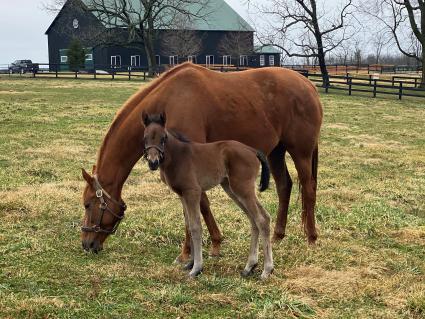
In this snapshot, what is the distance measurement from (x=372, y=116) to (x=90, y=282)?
17974mm

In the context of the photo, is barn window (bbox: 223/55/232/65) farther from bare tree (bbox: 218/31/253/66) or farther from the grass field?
the grass field

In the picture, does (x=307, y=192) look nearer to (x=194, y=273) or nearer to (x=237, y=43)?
(x=194, y=273)

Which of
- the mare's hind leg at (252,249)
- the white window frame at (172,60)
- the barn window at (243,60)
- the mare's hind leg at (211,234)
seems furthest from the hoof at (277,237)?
the barn window at (243,60)

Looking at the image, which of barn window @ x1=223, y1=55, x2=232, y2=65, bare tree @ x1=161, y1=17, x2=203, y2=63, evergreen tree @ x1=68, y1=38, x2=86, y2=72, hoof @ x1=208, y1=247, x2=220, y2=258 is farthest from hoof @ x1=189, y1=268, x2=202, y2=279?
barn window @ x1=223, y1=55, x2=232, y2=65

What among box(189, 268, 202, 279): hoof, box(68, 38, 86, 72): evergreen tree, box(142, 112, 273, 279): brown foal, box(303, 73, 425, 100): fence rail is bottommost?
box(189, 268, 202, 279): hoof

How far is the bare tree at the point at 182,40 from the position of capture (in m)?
53.1

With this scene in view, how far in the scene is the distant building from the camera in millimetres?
56344

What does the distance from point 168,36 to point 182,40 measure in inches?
79.1

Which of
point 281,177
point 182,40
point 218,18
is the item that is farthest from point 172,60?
point 281,177

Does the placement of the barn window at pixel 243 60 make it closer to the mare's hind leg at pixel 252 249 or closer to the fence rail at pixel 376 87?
the fence rail at pixel 376 87

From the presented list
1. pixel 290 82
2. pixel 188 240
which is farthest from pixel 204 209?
pixel 290 82

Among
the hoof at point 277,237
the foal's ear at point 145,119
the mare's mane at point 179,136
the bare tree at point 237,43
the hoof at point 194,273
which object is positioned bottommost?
the hoof at point 277,237

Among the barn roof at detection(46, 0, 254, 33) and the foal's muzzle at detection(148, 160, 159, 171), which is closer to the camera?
the foal's muzzle at detection(148, 160, 159, 171)

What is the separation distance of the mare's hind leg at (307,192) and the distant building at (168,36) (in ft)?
161
